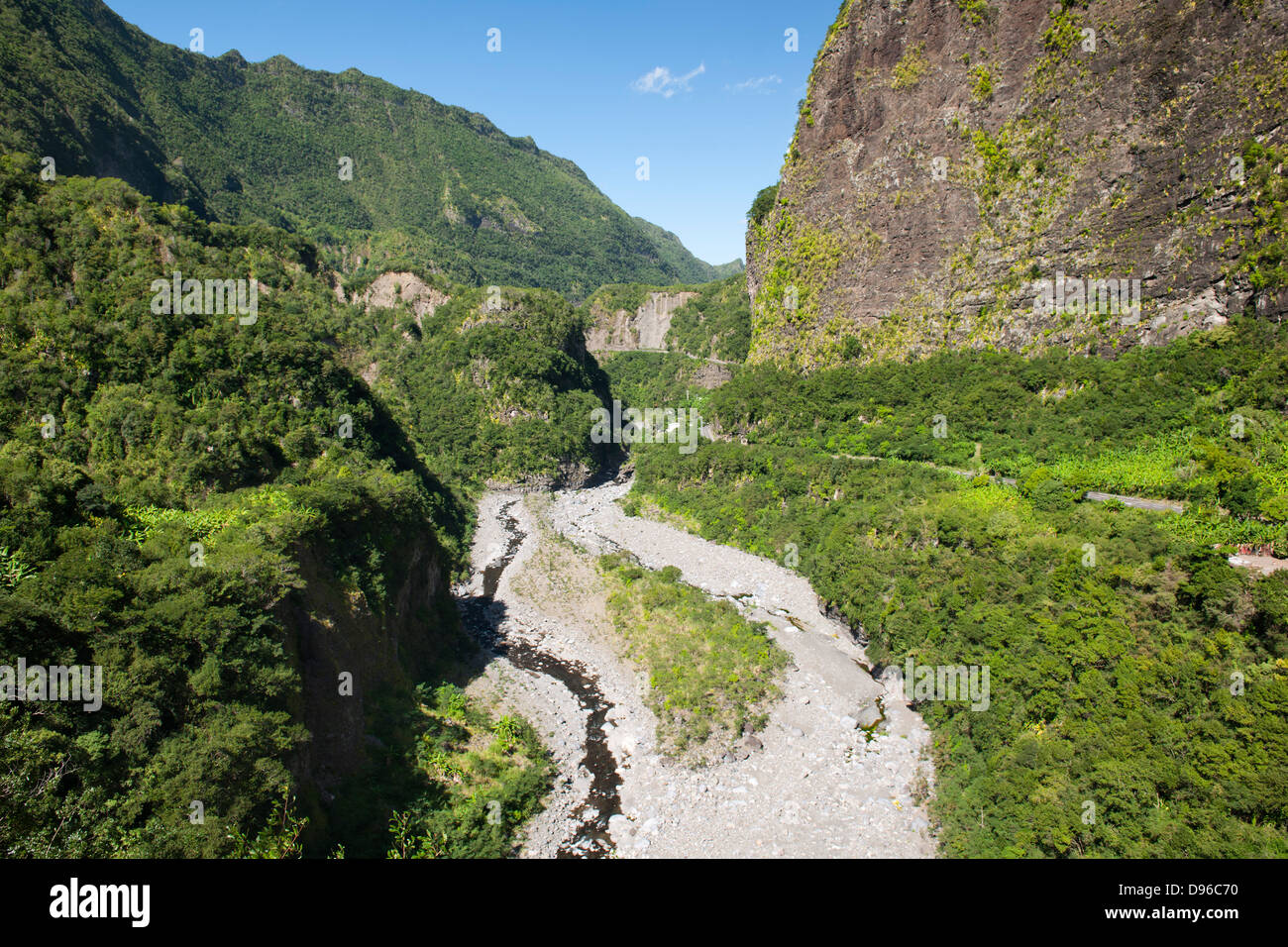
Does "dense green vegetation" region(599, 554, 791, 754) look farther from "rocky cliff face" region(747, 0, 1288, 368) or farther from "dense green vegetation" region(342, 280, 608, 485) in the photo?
"dense green vegetation" region(342, 280, 608, 485)

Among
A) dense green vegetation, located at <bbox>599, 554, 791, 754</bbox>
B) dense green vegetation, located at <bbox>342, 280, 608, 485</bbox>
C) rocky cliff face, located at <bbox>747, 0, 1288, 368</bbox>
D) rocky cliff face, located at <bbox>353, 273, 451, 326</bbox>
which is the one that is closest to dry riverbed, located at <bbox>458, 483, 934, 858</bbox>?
dense green vegetation, located at <bbox>599, 554, 791, 754</bbox>

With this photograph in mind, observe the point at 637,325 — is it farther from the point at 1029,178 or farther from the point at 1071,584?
the point at 1071,584

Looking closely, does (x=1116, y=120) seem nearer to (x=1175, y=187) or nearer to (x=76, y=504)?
(x=1175, y=187)

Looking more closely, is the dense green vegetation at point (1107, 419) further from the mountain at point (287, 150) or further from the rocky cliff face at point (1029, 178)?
the mountain at point (287, 150)

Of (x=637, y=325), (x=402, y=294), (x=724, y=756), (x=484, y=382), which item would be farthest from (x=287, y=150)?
(x=724, y=756)

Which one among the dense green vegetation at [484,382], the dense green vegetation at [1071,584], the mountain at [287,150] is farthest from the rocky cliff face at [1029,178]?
the mountain at [287,150]
